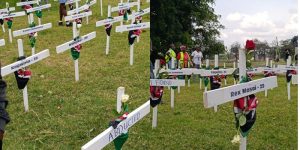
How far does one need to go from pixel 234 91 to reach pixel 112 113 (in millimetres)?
787

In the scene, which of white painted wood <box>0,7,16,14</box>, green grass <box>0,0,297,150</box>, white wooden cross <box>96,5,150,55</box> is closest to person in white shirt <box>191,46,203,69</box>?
green grass <box>0,0,297,150</box>

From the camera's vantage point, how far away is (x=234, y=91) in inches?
51.8

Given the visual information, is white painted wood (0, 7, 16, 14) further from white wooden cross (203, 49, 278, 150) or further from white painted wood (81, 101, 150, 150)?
white wooden cross (203, 49, 278, 150)

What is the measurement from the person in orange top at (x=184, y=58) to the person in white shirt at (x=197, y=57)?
2 centimetres

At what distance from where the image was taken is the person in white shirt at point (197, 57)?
166cm

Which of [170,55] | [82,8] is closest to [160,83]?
[170,55]

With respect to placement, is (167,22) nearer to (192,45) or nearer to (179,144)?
(192,45)

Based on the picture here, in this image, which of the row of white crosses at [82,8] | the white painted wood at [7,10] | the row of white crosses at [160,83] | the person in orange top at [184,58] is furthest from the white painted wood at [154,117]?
the white painted wood at [7,10]

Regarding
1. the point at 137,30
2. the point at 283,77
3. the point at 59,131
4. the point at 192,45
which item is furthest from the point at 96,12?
the point at 283,77

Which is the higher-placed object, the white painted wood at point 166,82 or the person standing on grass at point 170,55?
the person standing on grass at point 170,55

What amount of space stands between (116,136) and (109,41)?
3.85 feet

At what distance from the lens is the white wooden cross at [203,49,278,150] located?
4.03 feet

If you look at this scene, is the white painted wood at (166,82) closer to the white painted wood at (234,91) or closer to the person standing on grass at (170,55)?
the person standing on grass at (170,55)

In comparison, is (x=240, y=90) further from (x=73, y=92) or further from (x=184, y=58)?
(x=73, y=92)
